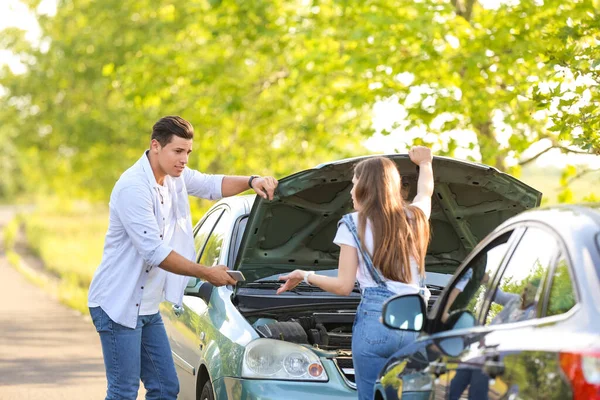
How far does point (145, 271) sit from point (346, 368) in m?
1.20

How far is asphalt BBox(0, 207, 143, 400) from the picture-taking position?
10125mm

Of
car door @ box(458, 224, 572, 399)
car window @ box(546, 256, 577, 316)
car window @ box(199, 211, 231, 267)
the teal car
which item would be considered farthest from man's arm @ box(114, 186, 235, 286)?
car window @ box(546, 256, 577, 316)

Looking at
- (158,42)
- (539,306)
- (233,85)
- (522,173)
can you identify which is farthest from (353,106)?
(539,306)

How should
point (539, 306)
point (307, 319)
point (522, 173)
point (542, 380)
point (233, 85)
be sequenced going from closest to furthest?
point (542, 380)
point (539, 306)
point (307, 319)
point (522, 173)
point (233, 85)

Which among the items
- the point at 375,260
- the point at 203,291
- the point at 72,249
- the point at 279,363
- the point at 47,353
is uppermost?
the point at 72,249

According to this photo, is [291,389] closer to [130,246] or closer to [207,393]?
[207,393]

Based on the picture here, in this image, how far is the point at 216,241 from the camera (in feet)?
24.2

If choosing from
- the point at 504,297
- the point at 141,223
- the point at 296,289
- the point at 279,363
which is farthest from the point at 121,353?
the point at 504,297

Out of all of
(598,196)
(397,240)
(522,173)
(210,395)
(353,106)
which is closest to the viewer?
(397,240)

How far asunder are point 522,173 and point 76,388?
226 inches

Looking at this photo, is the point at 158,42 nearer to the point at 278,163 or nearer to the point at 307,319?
the point at 278,163

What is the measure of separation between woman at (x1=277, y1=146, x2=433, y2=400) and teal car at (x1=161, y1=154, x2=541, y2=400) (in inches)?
36.5

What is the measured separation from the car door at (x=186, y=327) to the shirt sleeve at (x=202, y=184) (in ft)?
2.24

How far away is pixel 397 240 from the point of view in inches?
191
